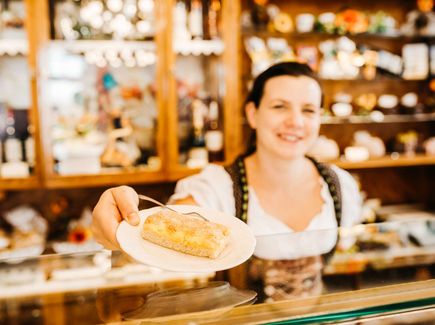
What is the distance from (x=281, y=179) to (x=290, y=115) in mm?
248

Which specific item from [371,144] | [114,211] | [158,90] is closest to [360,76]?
[371,144]

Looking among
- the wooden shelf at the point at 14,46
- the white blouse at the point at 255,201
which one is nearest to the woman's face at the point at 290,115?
the white blouse at the point at 255,201

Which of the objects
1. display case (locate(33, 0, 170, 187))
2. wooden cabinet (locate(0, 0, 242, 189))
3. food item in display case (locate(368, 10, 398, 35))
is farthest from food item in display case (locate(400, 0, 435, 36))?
display case (locate(33, 0, 170, 187))

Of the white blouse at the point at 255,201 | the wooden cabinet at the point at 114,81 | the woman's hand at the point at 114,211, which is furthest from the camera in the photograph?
the wooden cabinet at the point at 114,81

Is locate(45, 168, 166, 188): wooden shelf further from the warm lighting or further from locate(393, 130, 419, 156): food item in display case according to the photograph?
locate(393, 130, 419, 156): food item in display case

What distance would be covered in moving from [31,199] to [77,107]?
74 cm

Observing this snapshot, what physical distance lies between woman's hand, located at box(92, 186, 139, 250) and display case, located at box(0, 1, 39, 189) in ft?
6.63

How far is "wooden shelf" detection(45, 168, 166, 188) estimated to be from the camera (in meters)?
3.00

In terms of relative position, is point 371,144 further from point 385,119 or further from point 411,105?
point 411,105

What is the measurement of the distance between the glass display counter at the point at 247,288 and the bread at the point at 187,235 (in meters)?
0.09

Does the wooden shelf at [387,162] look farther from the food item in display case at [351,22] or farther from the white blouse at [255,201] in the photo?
Answer: the white blouse at [255,201]

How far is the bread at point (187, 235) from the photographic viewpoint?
0.93 m

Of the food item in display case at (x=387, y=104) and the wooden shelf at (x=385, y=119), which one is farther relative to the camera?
the food item in display case at (x=387, y=104)

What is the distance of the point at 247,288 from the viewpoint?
37.8 inches
